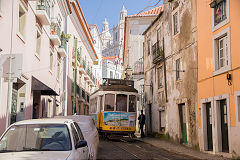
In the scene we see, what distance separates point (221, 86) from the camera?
40.3 feet

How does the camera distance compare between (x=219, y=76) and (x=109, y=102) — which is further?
(x=109, y=102)

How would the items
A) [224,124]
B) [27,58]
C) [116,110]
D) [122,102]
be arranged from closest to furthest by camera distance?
1. [224,124]
2. [27,58]
3. [116,110]
4. [122,102]

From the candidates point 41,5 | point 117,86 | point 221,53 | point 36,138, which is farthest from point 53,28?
point 36,138

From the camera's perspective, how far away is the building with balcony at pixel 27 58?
1035 cm

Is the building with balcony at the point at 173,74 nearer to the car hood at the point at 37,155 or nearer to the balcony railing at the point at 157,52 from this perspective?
the balcony railing at the point at 157,52

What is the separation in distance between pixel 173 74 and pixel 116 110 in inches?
155

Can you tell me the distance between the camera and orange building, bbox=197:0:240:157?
11.3 meters

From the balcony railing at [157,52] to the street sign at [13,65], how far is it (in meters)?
14.2

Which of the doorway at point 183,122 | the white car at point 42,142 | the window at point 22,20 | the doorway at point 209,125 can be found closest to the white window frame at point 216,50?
the doorway at point 209,125

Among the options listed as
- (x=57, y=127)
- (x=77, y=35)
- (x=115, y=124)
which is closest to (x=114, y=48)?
(x=77, y=35)

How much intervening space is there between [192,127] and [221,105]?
9.82 feet

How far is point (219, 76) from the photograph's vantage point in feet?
40.9

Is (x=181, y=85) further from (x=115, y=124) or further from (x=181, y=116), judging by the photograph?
(x=115, y=124)

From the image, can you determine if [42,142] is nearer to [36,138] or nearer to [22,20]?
[36,138]
